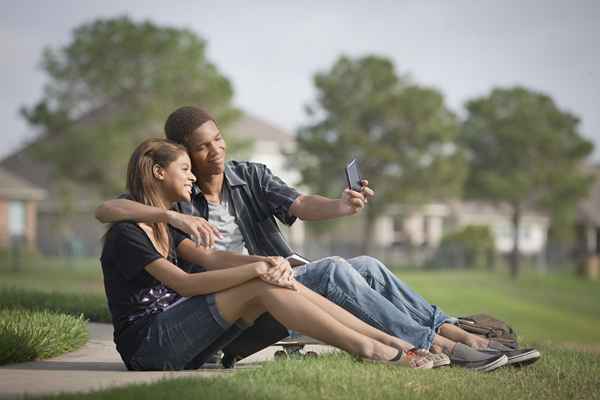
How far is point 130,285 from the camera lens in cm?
472

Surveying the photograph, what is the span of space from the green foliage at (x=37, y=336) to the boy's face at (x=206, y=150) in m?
1.56

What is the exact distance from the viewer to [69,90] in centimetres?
2736

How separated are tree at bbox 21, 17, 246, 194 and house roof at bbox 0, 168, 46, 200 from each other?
8.93 metres

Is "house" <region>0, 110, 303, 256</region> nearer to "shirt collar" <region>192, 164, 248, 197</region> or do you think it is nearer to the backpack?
"shirt collar" <region>192, 164, 248, 197</region>

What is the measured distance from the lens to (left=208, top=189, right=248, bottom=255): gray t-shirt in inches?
217

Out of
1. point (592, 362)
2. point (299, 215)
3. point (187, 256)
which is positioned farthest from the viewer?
point (592, 362)

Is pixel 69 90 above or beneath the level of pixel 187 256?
above

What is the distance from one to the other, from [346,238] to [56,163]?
24.8m

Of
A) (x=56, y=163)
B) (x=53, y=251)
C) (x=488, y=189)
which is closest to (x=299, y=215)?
(x=56, y=163)

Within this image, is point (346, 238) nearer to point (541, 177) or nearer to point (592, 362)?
point (541, 177)

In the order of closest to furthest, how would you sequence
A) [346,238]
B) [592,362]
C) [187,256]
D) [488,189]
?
1. [187,256]
2. [592,362]
3. [488,189]
4. [346,238]

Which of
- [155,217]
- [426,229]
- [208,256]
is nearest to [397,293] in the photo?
[208,256]

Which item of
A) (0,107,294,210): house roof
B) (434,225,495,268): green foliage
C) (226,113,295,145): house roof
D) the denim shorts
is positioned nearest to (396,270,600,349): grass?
(434,225,495,268): green foliage

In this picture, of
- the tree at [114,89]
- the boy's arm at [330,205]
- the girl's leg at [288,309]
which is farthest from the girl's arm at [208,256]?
the tree at [114,89]
